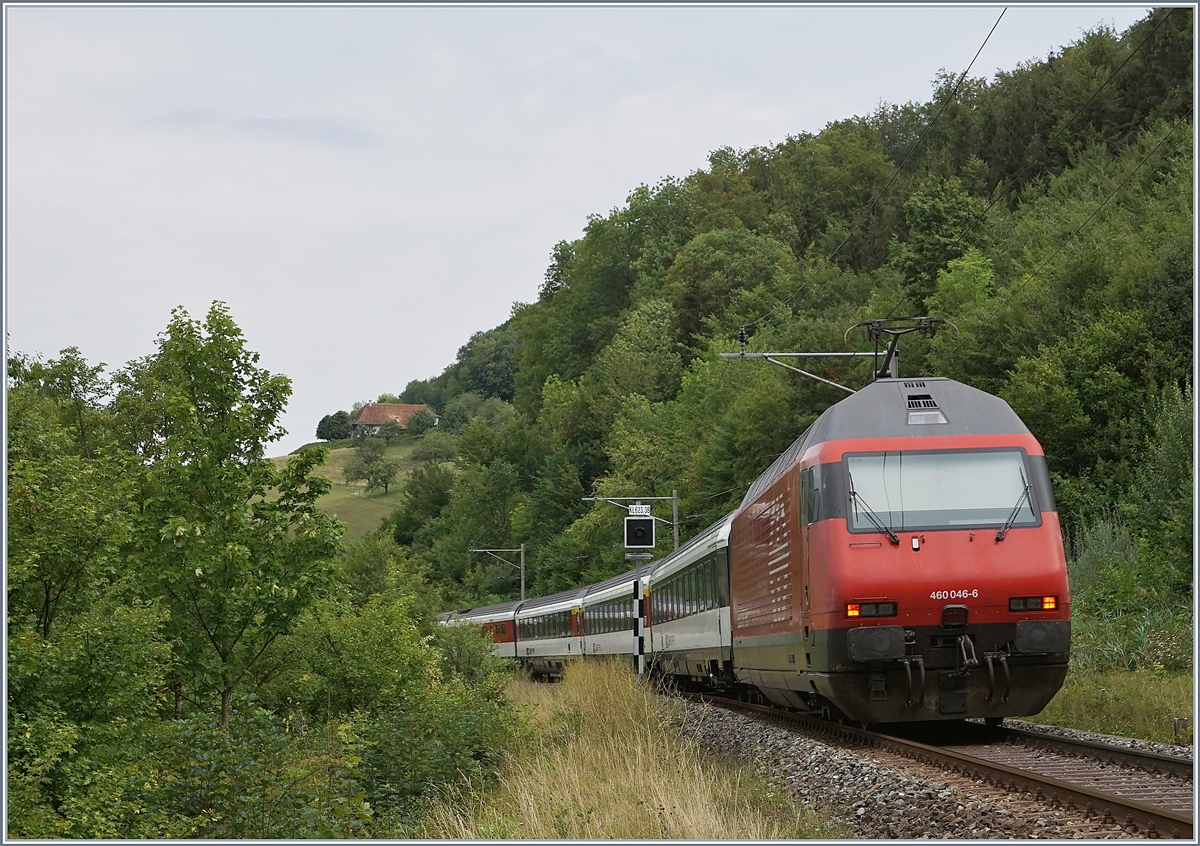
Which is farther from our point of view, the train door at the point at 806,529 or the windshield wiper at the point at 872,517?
the train door at the point at 806,529

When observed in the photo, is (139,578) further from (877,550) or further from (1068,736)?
(1068,736)

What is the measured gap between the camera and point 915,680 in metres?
12.5

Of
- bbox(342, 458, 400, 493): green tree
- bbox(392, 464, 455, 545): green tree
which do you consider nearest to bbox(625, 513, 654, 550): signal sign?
bbox(392, 464, 455, 545): green tree

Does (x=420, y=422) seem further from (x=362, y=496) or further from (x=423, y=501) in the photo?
(x=423, y=501)

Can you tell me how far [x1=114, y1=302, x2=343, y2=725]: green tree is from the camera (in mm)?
18516

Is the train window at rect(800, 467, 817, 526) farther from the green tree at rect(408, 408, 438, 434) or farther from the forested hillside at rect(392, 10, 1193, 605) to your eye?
the green tree at rect(408, 408, 438, 434)

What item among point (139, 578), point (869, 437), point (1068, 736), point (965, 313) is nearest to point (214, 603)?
point (139, 578)

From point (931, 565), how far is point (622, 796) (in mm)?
4225

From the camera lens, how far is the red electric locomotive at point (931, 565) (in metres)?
12.5

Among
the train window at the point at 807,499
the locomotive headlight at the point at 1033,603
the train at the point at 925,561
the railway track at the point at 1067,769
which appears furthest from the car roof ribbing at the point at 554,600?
the locomotive headlight at the point at 1033,603

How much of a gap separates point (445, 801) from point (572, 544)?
2453 inches

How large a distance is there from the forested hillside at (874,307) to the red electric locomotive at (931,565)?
613cm

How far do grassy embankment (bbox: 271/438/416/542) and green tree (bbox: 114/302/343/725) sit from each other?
303 feet

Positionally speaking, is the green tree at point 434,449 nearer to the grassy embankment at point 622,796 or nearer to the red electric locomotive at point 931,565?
the grassy embankment at point 622,796
